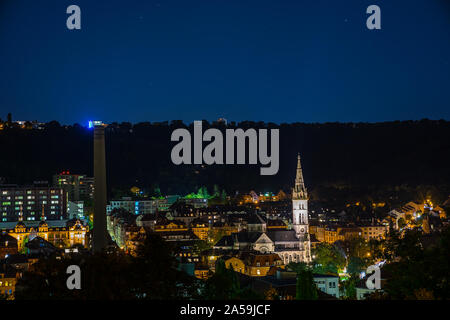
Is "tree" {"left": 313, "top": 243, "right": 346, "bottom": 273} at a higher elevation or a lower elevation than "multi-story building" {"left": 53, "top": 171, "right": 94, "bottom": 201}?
lower

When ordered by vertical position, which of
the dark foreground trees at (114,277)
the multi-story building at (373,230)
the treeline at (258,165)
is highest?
the treeline at (258,165)

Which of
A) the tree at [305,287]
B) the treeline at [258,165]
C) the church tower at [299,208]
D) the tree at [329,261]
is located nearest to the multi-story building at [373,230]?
the church tower at [299,208]

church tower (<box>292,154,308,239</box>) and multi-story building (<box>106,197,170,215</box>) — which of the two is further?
multi-story building (<box>106,197,170,215</box>)

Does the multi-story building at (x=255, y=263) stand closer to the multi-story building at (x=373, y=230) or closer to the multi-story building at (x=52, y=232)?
the multi-story building at (x=52, y=232)

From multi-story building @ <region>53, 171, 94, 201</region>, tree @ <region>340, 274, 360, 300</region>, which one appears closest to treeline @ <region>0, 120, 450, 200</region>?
multi-story building @ <region>53, 171, 94, 201</region>

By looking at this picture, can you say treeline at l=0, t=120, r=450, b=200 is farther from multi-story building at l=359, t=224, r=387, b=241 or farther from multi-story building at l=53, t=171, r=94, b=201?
multi-story building at l=359, t=224, r=387, b=241
